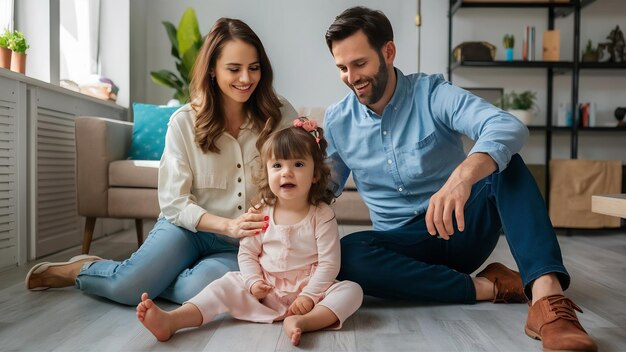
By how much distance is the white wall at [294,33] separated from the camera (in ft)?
14.1

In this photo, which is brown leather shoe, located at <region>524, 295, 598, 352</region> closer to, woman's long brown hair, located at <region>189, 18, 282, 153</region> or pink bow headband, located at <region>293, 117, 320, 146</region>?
pink bow headband, located at <region>293, 117, 320, 146</region>

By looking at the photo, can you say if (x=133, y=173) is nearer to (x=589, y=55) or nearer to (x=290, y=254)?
(x=290, y=254)

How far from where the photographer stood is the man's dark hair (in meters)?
1.68

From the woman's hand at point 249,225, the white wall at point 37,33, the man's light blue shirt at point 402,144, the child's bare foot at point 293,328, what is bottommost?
the child's bare foot at point 293,328

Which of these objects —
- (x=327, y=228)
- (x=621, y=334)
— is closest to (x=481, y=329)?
(x=621, y=334)

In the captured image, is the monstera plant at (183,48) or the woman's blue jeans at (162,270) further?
the monstera plant at (183,48)

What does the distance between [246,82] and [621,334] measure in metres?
1.19

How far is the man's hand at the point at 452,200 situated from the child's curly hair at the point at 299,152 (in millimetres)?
417

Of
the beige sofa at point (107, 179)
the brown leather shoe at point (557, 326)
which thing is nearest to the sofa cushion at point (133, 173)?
the beige sofa at point (107, 179)

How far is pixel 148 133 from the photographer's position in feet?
9.99

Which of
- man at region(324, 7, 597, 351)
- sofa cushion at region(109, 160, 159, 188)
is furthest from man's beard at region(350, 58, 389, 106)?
sofa cushion at region(109, 160, 159, 188)

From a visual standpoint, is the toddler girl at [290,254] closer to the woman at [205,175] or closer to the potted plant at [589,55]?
the woman at [205,175]

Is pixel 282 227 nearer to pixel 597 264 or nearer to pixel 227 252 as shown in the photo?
pixel 227 252

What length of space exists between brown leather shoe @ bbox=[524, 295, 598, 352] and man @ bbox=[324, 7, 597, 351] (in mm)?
233
